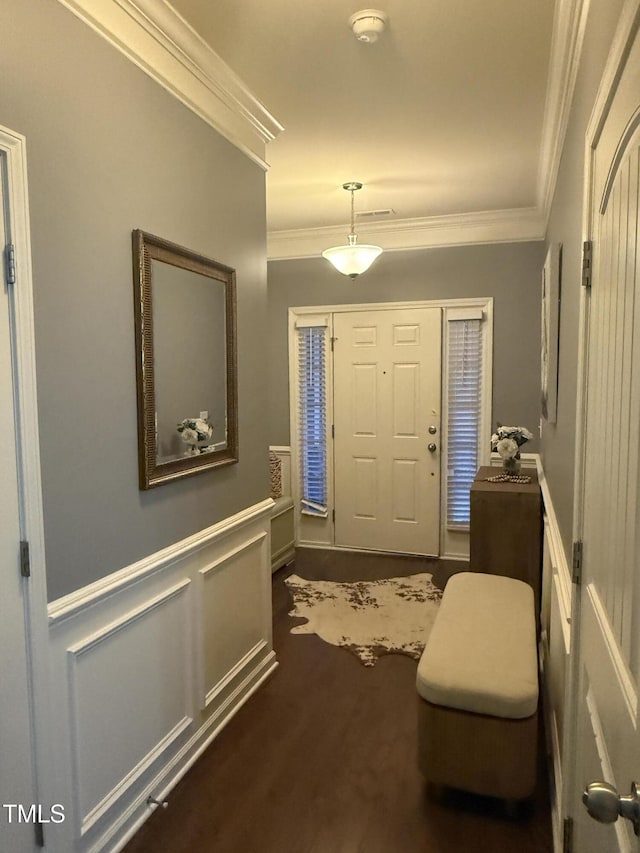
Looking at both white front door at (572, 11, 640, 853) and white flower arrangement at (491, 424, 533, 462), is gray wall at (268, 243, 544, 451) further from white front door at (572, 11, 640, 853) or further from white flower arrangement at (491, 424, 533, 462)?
white front door at (572, 11, 640, 853)

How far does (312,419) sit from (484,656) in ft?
10.7

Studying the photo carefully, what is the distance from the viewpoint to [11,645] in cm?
153

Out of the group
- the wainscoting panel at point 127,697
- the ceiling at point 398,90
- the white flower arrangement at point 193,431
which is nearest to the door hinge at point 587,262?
the ceiling at point 398,90

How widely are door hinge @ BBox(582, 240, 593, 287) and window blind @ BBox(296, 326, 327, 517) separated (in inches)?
144

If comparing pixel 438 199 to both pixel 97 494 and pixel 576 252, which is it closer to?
pixel 576 252

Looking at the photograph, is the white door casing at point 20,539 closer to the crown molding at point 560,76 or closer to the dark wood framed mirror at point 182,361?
the dark wood framed mirror at point 182,361

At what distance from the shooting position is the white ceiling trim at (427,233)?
4527mm

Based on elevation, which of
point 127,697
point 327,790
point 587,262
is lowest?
point 327,790

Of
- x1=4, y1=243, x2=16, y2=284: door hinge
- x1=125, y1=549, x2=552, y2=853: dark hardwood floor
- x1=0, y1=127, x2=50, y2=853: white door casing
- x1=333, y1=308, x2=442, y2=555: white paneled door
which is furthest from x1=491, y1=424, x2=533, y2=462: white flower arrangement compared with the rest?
x1=4, y1=243, x2=16, y2=284: door hinge

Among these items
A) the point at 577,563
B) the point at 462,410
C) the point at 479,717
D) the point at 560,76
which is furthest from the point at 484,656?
the point at 462,410

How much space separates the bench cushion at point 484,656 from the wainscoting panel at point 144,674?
2.99 ft

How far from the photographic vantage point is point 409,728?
2.58 metres

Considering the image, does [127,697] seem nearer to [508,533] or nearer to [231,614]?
[231,614]

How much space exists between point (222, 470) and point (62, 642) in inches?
41.4
